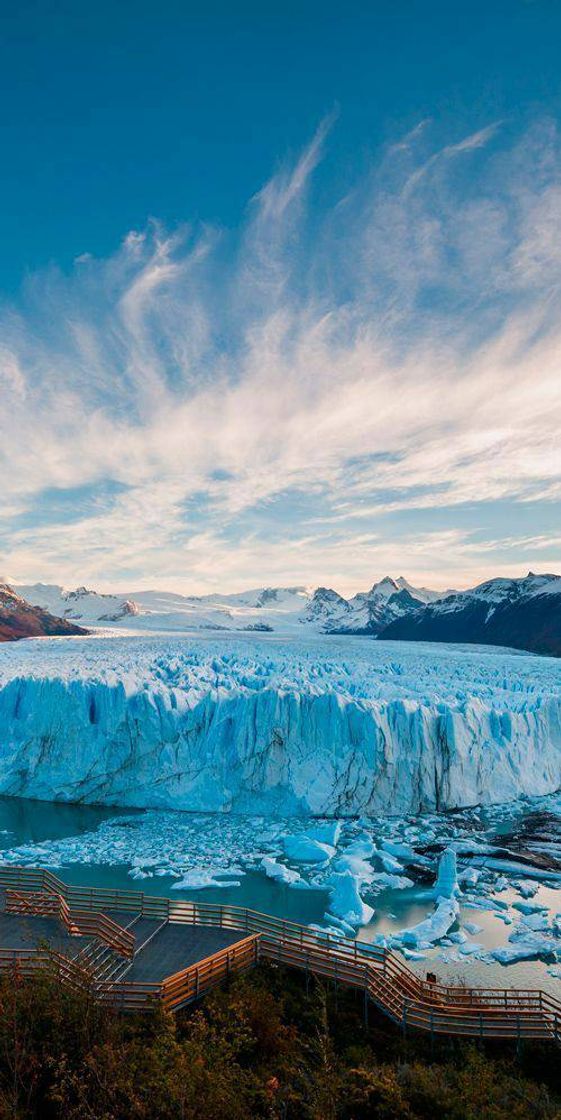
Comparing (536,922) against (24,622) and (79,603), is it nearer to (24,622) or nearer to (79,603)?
(24,622)

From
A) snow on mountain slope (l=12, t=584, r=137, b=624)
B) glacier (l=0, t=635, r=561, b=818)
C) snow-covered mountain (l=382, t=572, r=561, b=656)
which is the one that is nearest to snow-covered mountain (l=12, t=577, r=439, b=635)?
snow on mountain slope (l=12, t=584, r=137, b=624)

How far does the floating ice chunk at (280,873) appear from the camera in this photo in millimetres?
16156

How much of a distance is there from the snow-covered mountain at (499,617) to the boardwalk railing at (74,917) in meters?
74.2

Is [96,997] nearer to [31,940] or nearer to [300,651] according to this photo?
[31,940]

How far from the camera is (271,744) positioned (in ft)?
77.7

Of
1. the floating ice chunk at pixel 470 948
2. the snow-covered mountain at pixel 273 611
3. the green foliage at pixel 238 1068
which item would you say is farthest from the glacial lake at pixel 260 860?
the snow-covered mountain at pixel 273 611

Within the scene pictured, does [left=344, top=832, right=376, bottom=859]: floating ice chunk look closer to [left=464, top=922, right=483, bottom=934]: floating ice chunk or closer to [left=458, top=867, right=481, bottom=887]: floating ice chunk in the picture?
[left=458, top=867, right=481, bottom=887]: floating ice chunk

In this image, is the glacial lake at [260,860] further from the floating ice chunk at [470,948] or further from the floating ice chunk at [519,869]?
the floating ice chunk at [519,869]

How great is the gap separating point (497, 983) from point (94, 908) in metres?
8.39

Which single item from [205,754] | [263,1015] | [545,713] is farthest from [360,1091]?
[545,713]

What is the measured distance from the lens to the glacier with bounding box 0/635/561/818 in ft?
75.4

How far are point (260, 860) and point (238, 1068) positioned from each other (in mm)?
9717

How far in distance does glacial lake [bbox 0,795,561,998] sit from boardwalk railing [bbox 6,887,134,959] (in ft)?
11.6

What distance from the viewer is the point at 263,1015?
9.41m
